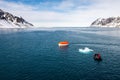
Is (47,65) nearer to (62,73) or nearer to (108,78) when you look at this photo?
(62,73)

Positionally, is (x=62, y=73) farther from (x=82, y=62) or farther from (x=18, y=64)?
(x=18, y=64)

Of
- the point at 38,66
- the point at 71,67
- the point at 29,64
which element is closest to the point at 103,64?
the point at 71,67

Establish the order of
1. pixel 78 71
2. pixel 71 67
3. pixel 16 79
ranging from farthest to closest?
pixel 71 67, pixel 78 71, pixel 16 79

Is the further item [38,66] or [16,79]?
Answer: [38,66]

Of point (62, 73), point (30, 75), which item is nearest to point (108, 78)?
point (62, 73)

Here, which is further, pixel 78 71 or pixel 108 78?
pixel 78 71

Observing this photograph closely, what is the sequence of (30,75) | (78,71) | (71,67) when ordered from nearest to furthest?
1. (30,75)
2. (78,71)
3. (71,67)

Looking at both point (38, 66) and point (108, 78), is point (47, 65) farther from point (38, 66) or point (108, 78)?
point (108, 78)

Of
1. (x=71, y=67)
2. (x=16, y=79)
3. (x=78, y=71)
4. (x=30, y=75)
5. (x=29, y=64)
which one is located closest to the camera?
(x=16, y=79)

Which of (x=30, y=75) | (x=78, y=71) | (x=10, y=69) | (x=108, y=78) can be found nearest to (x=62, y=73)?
(x=78, y=71)
